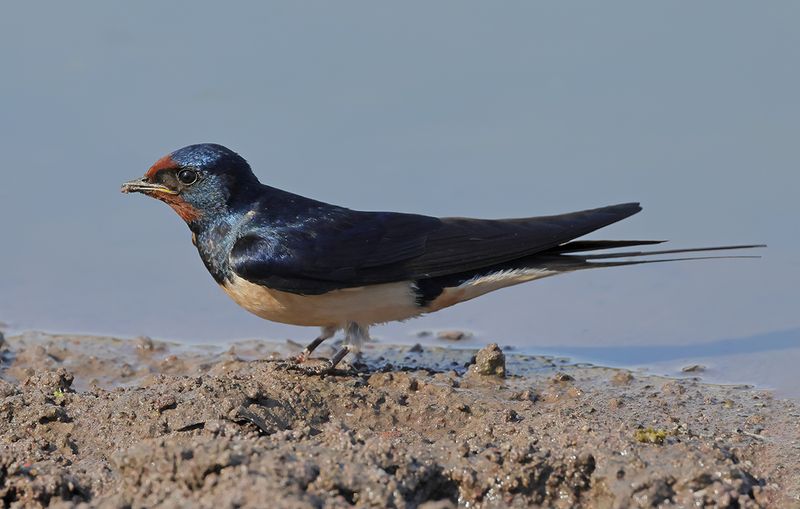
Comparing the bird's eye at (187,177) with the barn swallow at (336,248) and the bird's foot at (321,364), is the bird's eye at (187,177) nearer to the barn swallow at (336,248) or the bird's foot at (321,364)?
the barn swallow at (336,248)

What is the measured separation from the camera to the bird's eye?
574 cm

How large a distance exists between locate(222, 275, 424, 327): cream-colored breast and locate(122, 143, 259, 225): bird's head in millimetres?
362

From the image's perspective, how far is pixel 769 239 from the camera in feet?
23.1

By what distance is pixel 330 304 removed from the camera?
5.68 metres

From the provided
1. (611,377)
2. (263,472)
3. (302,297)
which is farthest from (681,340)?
(263,472)

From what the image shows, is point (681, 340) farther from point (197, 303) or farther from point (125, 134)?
point (125, 134)

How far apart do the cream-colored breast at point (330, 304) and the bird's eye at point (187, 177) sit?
0.46 m

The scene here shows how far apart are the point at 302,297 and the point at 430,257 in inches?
23.8

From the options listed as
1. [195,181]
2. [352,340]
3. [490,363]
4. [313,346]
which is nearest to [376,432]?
[352,340]

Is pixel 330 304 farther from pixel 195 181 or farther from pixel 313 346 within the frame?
pixel 195 181

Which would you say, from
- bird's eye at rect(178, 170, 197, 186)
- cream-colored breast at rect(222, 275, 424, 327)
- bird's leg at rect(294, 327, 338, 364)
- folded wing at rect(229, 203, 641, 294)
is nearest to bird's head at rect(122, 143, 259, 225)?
bird's eye at rect(178, 170, 197, 186)

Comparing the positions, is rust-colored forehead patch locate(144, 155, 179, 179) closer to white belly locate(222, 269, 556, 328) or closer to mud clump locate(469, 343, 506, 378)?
white belly locate(222, 269, 556, 328)

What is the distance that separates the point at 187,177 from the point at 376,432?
4.98ft

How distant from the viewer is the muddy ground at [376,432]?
3.56 metres
